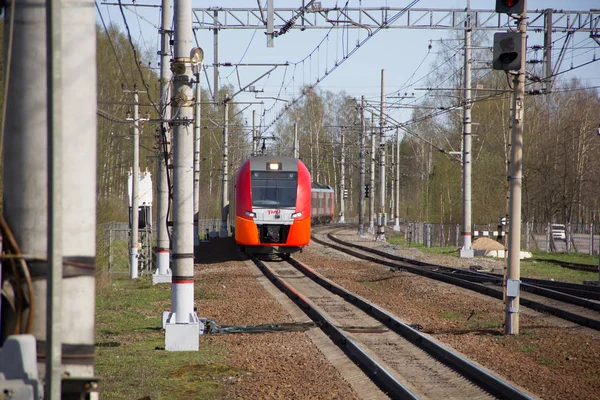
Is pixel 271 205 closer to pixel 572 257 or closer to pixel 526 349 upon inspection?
pixel 572 257

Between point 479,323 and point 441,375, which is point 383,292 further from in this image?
point 441,375

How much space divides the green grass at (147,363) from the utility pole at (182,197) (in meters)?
0.30

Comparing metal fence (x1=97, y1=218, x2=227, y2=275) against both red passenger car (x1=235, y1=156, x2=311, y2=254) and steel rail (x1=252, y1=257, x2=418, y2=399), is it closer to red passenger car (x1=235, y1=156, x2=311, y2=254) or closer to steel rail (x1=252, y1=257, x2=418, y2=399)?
red passenger car (x1=235, y1=156, x2=311, y2=254)

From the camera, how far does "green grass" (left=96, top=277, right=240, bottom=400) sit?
7394 millimetres

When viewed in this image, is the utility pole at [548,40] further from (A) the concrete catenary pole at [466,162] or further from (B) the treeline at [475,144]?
(B) the treeline at [475,144]

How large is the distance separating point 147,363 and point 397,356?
3230mm

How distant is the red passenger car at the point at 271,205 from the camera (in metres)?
23.4

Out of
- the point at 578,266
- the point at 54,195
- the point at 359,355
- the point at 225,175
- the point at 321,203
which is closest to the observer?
the point at 54,195

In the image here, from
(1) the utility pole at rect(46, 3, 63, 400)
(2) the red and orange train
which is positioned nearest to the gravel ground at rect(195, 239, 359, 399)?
(1) the utility pole at rect(46, 3, 63, 400)

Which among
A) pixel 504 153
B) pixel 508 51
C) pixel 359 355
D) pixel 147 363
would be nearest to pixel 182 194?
pixel 147 363

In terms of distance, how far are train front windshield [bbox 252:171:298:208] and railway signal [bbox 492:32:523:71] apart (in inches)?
537

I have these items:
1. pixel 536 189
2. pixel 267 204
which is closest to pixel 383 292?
pixel 267 204

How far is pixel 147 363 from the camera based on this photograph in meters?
8.80

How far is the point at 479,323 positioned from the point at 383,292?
16.9ft
